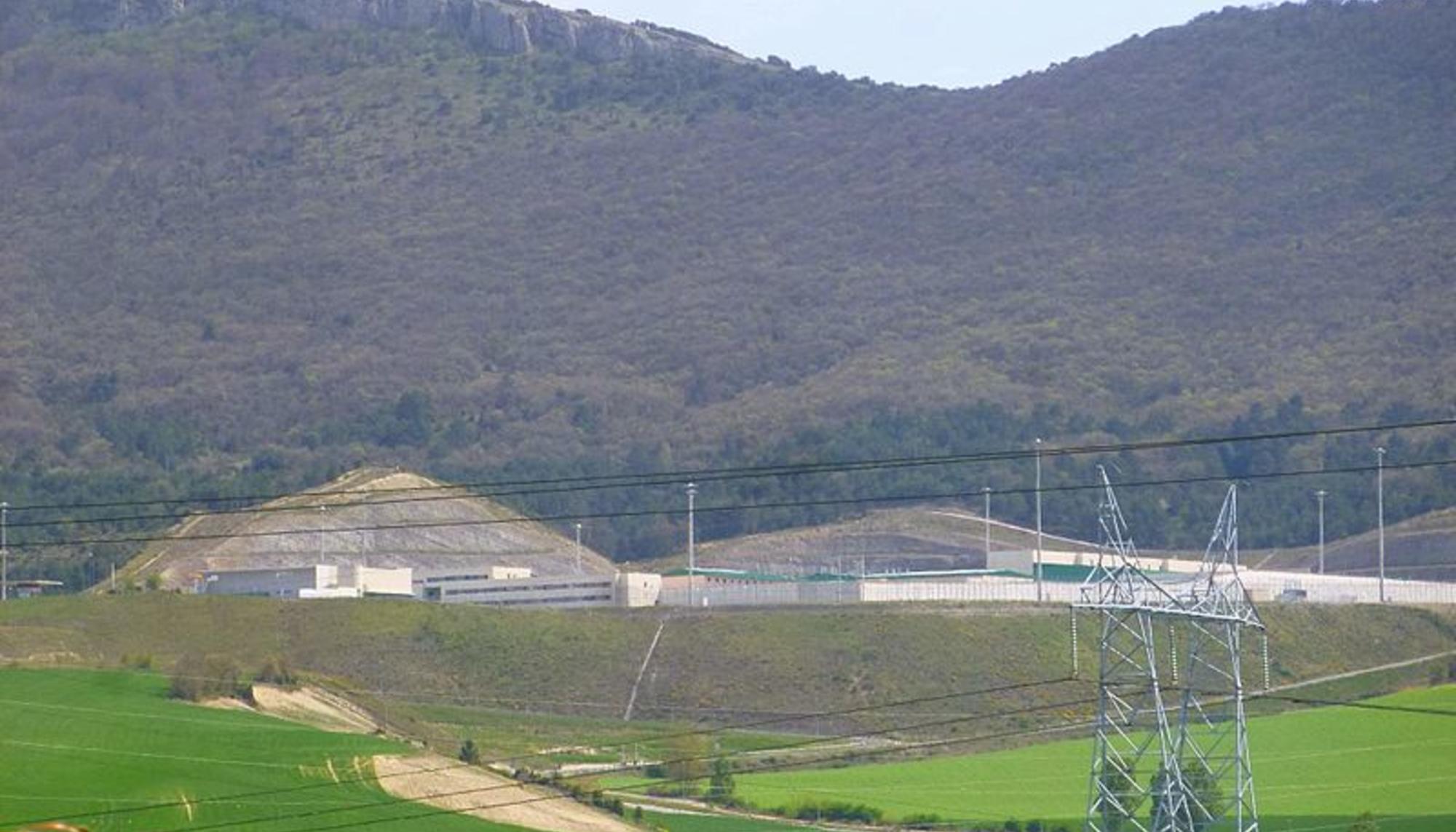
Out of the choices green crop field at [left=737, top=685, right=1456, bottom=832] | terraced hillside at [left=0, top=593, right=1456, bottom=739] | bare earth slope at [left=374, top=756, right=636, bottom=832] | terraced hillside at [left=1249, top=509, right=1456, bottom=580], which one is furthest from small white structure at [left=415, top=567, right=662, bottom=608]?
bare earth slope at [left=374, top=756, right=636, bottom=832]

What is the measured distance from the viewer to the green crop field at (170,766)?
236 feet

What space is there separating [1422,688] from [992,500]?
90172mm

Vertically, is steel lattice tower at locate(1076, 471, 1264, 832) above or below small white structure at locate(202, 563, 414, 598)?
below

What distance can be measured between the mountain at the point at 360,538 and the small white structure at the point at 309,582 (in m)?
2.03

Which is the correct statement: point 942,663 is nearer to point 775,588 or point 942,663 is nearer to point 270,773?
point 775,588

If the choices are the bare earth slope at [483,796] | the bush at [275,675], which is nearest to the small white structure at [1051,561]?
the bush at [275,675]

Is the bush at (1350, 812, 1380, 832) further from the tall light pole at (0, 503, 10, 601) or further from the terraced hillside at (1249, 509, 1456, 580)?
the terraced hillside at (1249, 509, 1456, 580)

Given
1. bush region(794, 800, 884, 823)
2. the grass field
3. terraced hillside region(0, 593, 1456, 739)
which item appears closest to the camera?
bush region(794, 800, 884, 823)

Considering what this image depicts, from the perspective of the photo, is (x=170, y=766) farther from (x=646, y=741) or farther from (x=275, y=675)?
(x=646, y=741)

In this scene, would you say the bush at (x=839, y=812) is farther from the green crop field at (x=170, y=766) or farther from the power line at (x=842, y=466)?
the green crop field at (x=170, y=766)

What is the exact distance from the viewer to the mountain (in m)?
146

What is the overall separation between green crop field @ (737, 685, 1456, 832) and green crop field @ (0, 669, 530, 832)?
43.4ft

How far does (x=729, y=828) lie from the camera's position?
81.3m

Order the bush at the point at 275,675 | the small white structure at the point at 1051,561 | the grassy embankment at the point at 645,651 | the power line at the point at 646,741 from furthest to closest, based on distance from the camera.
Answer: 1. the small white structure at the point at 1051,561
2. the grassy embankment at the point at 645,651
3. the bush at the point at 275,675
4. the power line at the point at 646,741
